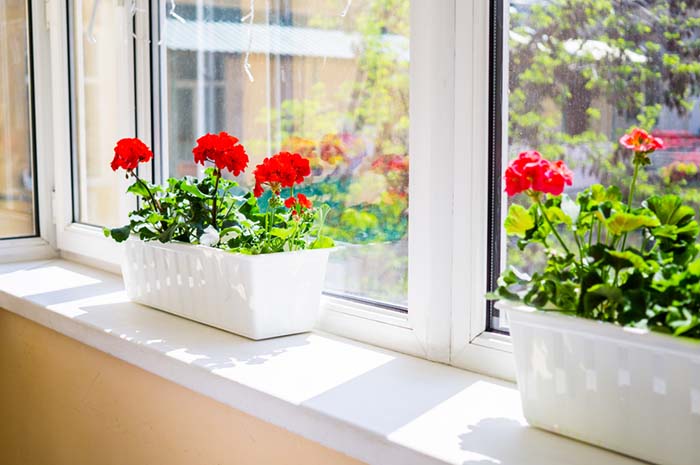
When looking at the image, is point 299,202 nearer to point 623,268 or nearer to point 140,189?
point 140,189

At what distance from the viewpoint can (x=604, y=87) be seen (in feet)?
3.50

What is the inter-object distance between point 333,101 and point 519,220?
0.65m

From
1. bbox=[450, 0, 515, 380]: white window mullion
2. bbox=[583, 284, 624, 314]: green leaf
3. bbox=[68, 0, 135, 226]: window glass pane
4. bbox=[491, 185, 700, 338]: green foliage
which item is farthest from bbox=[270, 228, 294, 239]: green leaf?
bbox=[68, 0, 135, 226]: window glass pane

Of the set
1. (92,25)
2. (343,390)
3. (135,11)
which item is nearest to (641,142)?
(343,390)

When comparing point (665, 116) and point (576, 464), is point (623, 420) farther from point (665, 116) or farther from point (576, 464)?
point (665, 116)

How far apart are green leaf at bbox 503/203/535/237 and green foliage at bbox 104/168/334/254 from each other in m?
0.54

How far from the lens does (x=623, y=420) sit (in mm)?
885

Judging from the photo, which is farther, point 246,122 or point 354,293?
point 246,122

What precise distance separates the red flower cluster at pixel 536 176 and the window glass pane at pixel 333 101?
1.48ft

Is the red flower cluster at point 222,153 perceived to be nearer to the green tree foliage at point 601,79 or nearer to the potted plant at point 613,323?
the green tree foliage at point 601,79

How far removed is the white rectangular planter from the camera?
140 centimetres

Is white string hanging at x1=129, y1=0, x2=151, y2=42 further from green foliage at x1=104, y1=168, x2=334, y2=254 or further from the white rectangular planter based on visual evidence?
the white rectangular planter

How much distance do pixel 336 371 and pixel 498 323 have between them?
26 centimetres

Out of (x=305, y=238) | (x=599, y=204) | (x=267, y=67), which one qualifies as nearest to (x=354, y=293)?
(x=305, y=238)
